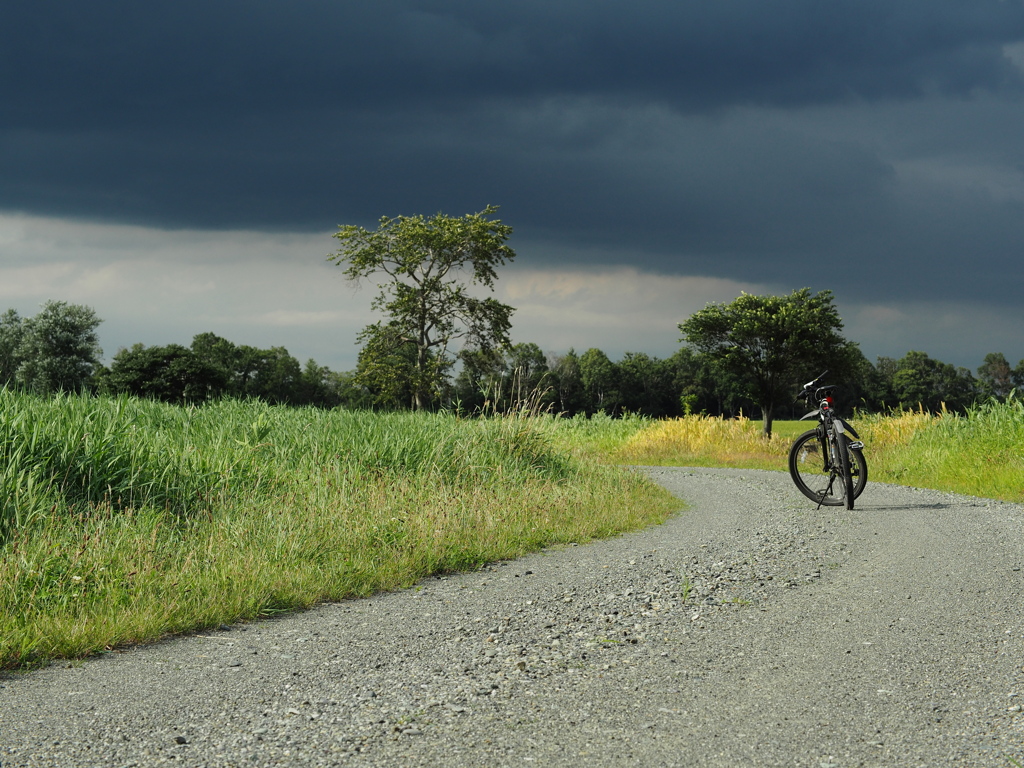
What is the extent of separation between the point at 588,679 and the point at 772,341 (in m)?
41.2

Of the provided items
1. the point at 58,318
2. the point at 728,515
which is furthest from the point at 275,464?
the point at 58,318

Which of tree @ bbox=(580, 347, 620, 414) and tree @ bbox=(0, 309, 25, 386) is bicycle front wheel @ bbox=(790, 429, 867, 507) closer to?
tree @ bbox=(0, 309, 25, 386)

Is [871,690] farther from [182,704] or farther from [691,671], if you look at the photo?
[182,704]

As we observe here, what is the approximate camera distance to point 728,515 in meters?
11.7

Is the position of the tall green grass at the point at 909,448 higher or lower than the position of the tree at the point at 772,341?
lower

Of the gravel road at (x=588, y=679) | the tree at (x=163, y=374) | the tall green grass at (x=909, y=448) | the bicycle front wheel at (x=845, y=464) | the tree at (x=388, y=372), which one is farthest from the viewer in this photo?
the tree at (x=163, y=374)

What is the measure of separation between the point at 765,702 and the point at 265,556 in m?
4.76

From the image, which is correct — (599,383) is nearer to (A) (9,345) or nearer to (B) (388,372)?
(B) (388,372)

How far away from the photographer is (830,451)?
39.8ft

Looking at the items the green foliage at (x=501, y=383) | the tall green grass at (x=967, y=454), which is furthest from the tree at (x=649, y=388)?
the tall green grass at (x=967, y=454)

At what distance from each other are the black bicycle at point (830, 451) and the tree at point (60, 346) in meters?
57.7

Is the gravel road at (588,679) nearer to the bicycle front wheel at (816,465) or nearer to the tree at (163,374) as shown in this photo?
the bicycle front wheel at (816,465)

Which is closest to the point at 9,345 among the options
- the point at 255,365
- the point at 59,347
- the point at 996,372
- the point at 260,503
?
the point at 59,347

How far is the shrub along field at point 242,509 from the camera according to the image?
6031mm
